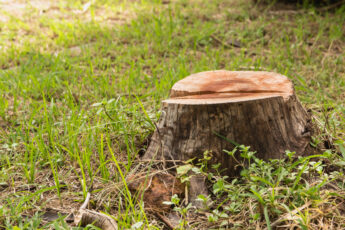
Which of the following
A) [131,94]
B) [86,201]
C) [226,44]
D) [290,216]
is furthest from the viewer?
[226,44]

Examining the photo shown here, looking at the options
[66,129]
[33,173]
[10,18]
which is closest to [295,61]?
[66,129]

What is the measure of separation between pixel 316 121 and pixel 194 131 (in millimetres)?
947

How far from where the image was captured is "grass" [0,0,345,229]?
188cm

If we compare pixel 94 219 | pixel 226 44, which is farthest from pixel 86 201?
pixel 226 44

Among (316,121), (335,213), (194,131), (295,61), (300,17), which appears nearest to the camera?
(335,213)

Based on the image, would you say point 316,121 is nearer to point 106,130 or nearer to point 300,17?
point 106,130

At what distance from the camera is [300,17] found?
16.7 ft

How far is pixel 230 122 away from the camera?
204cm

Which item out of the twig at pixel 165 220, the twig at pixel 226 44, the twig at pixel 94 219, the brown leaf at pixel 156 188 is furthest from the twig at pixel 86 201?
the twig at pixel 226 44

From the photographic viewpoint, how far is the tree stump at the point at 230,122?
2039mm

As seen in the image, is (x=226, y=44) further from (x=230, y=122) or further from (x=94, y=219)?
(x=94, y=219)

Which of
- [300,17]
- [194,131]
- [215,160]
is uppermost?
[300,17]

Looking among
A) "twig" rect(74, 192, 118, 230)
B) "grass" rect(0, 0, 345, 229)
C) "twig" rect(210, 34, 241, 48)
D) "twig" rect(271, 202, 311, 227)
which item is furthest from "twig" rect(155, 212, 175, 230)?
"twig" rect(210, 34, 241, 48)

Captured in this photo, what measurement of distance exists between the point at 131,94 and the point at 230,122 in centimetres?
145
